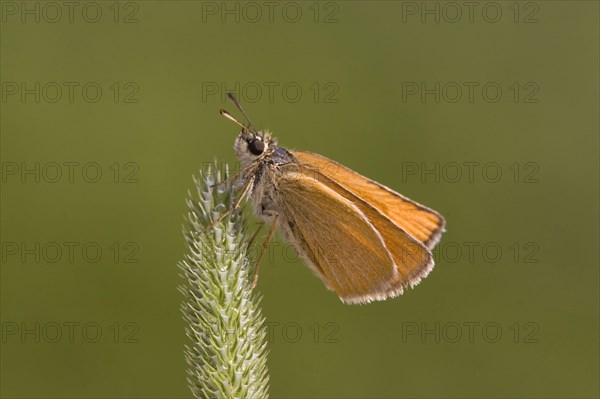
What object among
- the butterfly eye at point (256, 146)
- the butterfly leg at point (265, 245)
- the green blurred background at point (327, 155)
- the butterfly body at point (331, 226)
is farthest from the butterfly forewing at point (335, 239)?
the green blurred background at point (327, 155)

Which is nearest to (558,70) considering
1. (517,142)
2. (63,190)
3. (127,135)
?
(517,142)

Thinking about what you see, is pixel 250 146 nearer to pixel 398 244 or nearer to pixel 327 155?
pixel 398 244

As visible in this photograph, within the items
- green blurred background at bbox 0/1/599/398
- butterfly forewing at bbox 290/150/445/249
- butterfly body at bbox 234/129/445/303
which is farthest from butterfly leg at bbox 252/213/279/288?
green blurred background at bbox 0/1/599/398

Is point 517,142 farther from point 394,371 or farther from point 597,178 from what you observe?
point 394,371

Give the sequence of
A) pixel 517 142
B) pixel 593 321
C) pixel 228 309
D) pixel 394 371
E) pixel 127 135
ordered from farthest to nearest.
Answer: pixel 517 142 → pixel 127 135 → pixel 593 321 → pixel 394 371 → pixel 228 309

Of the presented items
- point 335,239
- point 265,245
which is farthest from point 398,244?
point 265,245

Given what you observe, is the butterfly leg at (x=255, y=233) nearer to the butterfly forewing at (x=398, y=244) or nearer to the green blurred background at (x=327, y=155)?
the butterfly forewing at (x=398, y=244)
